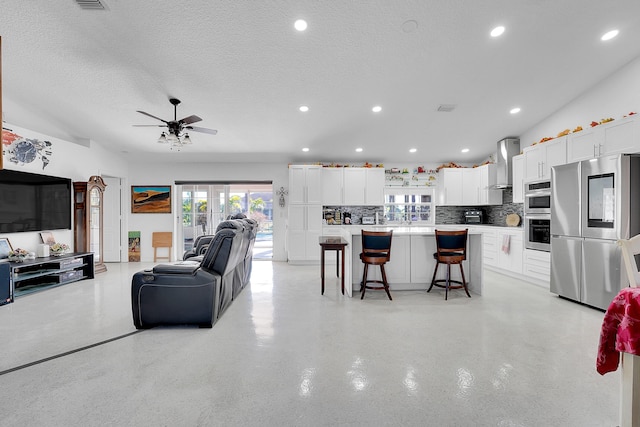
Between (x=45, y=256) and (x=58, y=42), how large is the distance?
3553 mm

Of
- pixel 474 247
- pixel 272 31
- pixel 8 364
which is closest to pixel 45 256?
pixel 8 364

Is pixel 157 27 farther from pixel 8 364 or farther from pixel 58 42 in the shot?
pixel 8 364

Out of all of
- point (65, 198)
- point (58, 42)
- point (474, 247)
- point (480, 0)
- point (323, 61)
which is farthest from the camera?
point (65, 198)

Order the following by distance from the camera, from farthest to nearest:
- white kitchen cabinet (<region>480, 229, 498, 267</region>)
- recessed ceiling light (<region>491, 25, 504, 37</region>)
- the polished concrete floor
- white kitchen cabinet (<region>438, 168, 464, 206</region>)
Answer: white kitchen cabinet (<region>438, 168, 464, 206</region>), white kitchen cabinet (<region>480, 229, 498, 267</region>), recessed ceiling light (<region>491, 25, 504, 37</region>), the polished concrete floor

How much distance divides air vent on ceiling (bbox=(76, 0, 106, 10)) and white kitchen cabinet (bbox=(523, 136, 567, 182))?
609cm

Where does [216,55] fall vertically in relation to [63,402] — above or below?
above

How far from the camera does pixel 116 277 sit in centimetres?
572

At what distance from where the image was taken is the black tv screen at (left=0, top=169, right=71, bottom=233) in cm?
458

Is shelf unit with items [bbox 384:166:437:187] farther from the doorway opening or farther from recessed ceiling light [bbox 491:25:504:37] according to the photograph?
recessed ceiling light [bbox 491:25:504:37]

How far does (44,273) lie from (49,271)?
0.30ft

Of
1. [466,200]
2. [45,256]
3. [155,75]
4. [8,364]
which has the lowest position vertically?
[8,364]

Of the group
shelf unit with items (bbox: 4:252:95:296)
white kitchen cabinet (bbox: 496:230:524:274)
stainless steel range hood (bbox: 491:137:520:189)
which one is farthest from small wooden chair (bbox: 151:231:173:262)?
stainless steel range hood (bbox: 491:137:520:189)

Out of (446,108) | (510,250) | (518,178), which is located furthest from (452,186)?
(446,108)

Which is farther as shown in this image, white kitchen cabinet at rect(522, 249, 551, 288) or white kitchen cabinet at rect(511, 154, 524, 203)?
white kitchen cabinet at rect(511, 154, 524, 203)
